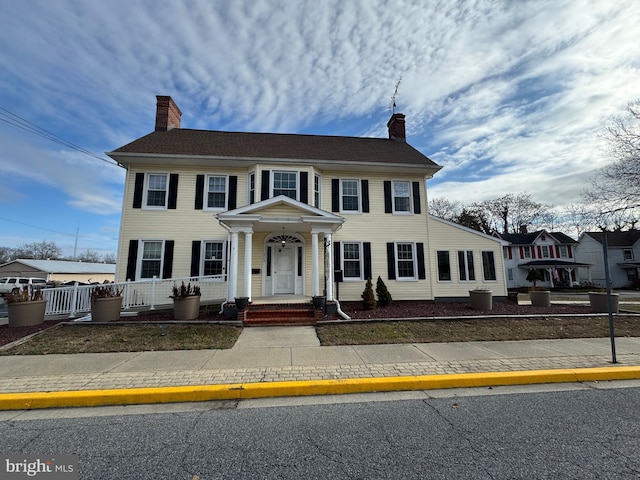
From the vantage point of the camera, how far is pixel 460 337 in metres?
7.07

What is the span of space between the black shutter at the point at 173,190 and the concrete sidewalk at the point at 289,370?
7.30m

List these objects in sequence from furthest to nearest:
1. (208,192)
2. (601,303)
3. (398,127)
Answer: (398,127)
(208,192)
(601,303)

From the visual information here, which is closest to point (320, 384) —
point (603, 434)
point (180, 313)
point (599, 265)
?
point (603, 434)

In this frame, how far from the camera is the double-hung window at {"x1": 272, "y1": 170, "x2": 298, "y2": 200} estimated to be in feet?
40.0

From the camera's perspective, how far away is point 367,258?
1252 centimetres

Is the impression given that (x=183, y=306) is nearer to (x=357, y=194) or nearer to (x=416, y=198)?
(x=357, y=194)

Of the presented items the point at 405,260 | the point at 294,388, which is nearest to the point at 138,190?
the point at 294,388

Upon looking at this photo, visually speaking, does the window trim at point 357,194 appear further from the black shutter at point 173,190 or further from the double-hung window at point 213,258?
the black shutter at point 173,190

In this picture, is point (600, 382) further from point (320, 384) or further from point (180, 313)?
point (180, 313)

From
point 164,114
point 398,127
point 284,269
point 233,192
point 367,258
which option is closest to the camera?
point 284,269

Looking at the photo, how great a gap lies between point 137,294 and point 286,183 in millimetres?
7222

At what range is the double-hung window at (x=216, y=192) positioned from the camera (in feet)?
39.9

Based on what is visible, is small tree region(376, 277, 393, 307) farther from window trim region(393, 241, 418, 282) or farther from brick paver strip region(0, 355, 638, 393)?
brick paver strip region(0, 355, 638, 393)

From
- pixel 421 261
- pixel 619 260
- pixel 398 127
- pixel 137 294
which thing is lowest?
pixel 137 294
